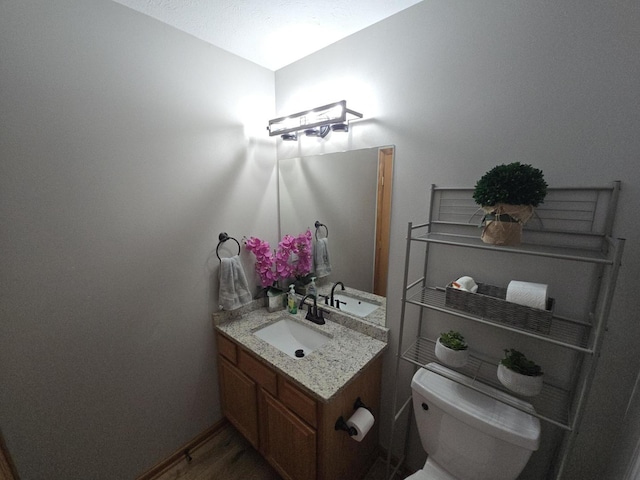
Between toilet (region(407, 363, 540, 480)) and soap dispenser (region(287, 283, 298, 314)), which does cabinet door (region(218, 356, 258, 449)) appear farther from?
toilet (region(407, 363, 540, 480))

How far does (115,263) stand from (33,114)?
69cm

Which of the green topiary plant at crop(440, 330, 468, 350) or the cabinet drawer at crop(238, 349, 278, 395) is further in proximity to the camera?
the cabinet drawer at crop(238, 349, 278, 395)

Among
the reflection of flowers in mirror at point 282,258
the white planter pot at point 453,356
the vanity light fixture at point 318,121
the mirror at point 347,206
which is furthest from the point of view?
the reflection of flowers in mirror at point 282,258

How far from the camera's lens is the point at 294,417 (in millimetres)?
1314

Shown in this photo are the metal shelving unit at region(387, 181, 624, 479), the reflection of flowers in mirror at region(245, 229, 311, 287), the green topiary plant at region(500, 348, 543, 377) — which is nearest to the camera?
the metal shelving unit at region(387, 181, 624, 479)

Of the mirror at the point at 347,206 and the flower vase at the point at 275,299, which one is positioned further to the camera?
the flower vase at the point at 275,299

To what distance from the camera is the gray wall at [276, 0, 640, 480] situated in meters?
0.88

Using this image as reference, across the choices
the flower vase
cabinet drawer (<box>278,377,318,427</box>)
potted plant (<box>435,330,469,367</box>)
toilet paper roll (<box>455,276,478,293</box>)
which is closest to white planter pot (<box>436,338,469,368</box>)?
potted plant (<box>435,330,469,367</box>)

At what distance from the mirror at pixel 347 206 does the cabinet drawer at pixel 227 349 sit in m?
0.79

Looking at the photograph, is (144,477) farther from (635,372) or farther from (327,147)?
(635,372)

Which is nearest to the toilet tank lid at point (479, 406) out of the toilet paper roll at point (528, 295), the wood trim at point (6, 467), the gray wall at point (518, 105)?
the gray wall at point (518, 105)

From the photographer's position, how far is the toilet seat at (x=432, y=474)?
1.16 meters

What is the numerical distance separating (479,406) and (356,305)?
2.70 feet

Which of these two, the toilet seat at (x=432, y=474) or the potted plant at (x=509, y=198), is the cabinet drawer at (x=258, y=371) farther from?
the potted plant at (x=509, y=198)
